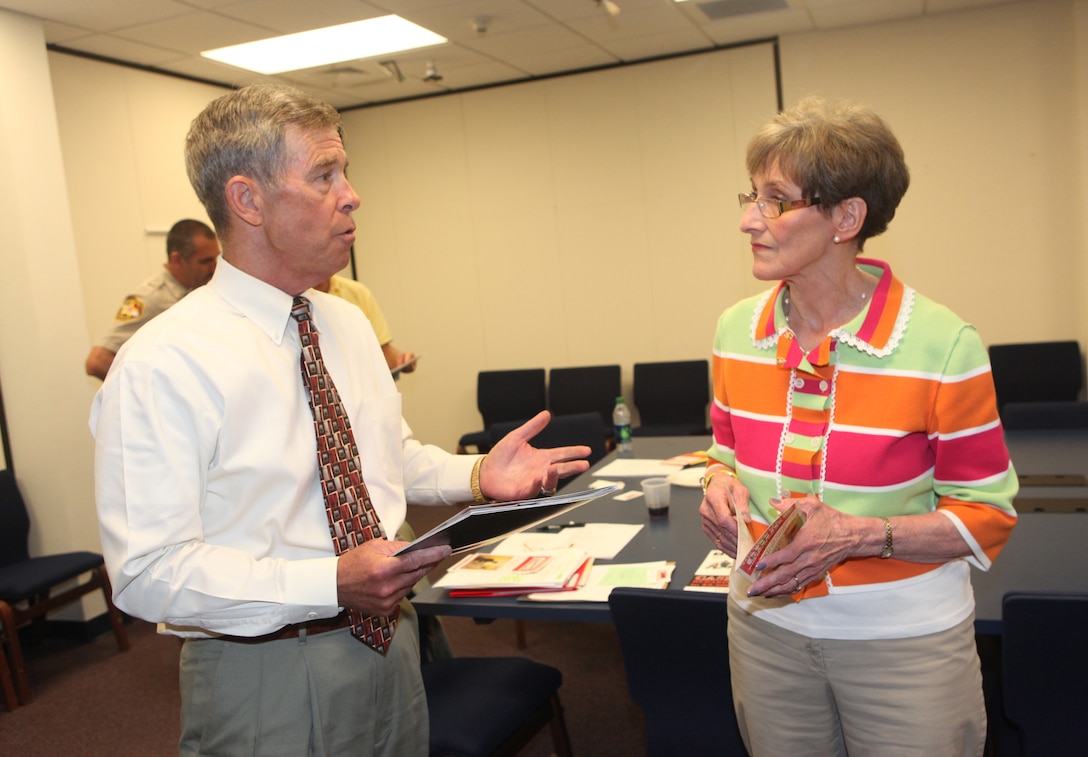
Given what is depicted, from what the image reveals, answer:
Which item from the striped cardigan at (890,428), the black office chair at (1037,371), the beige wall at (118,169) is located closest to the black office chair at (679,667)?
the striped cardigan at (890,428)

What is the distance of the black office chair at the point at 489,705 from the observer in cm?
229

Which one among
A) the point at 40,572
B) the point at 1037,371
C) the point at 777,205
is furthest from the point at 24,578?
the point at 1037,371

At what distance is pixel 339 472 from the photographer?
1611 mm

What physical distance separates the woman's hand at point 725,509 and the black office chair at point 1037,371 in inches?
183

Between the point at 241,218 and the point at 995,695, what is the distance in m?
2.21

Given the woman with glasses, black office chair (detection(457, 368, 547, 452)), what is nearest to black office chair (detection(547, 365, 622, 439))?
black office chair (detection(457, 368, 547, 452))

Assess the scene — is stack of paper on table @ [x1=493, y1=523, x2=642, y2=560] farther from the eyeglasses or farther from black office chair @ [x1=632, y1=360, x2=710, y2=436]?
black office chair @ [x1=632, y1=360, x2=710, y2=436]

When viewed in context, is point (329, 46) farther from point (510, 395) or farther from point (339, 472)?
point (339, 472)

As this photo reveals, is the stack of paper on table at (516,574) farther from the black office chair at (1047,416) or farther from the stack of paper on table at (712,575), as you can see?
the black office chair at (1047,416)

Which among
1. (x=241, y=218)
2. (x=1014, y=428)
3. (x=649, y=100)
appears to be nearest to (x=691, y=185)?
(x=649, y=100)

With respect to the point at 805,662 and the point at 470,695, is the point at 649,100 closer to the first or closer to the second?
the point at 470,695

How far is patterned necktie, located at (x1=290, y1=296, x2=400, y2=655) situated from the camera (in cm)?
159

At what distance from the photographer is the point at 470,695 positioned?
2473 millimetres

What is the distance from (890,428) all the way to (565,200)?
5700 mm
